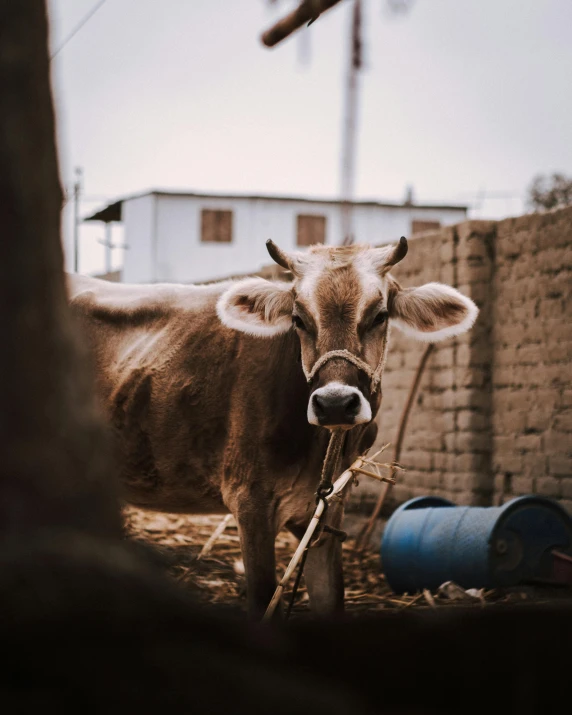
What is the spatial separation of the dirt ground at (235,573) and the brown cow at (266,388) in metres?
0.40

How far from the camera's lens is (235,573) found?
6832 mm

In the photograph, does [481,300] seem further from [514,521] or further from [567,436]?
[514,521]

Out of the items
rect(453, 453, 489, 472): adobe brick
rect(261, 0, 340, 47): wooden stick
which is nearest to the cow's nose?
rect(261, 0, 340, 47): wooden stick

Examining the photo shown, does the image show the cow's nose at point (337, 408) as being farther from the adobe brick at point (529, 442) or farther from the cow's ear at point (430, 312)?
the adobe brick at point (529, 442)

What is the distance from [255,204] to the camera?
41.8m

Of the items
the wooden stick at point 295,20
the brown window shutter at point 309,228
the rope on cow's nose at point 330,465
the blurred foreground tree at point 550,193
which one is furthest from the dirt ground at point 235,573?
the brown window shutter at point 309,228

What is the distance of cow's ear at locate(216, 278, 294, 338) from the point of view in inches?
183

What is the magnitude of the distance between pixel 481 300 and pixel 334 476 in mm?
3177

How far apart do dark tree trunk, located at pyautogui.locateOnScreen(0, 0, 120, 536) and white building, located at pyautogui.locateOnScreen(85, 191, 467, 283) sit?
123ft

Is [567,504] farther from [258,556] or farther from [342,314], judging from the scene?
[342,314]

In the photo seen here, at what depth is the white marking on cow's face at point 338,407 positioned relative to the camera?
12.6 ft

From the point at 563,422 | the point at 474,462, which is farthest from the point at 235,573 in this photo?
the point at 563,422

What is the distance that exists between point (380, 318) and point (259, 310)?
614 millimetres

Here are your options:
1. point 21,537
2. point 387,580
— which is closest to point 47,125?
point 21,537
